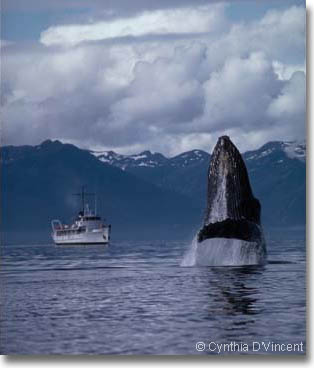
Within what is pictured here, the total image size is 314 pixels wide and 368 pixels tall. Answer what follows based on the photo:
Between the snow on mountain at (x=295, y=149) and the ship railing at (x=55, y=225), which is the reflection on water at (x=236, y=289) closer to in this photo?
the snow on mountain at (x=295, y=149)

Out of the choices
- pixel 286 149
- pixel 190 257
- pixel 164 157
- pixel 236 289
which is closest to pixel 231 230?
pixel 190 257

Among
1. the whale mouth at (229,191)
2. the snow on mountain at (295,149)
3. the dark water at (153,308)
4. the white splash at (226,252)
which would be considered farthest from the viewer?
the white splash at (226,252)

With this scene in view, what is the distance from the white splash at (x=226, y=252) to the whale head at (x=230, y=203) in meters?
0.23

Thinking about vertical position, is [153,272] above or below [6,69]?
below

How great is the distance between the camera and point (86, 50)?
15.1 metres

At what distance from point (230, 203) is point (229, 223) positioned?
0.45m

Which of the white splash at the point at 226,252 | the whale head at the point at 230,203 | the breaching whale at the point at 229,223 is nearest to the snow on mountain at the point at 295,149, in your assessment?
the whale head at the point at 230,203

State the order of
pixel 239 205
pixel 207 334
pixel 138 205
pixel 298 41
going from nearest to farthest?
pixel 207 334, pixel 298 41, pixel 138 205, pixel 239 205

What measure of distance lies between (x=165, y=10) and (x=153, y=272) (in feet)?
23.3

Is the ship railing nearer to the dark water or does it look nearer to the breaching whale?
the dark water

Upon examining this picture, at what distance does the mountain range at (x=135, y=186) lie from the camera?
14.9 metres

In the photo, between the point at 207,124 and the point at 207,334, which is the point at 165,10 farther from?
the point at 207,334

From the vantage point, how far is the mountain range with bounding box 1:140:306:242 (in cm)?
1487

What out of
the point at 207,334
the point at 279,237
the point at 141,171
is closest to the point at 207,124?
the point at 141,171
